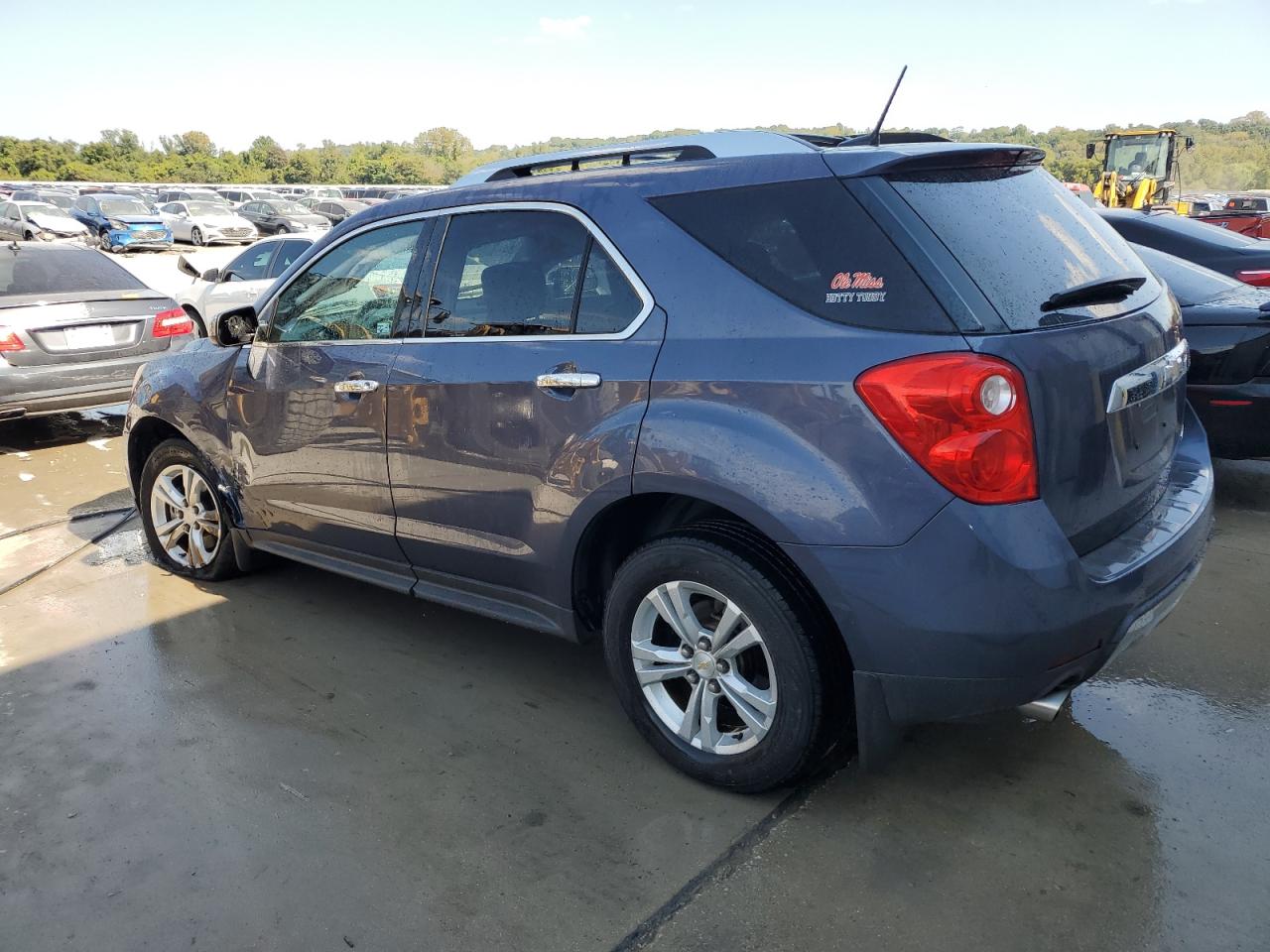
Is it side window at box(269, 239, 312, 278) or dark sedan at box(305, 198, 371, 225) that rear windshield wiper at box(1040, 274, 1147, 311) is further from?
dark sedan at box(305, 198, 371, 225)

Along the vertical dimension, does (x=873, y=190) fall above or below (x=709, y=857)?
above

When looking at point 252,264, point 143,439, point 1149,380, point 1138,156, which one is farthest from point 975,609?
point 1138,156

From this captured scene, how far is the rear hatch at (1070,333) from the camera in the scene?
236 centimetres

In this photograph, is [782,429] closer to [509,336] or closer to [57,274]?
[509,336]

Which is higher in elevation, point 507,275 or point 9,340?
point 507,275

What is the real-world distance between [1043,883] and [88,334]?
758 centimetres

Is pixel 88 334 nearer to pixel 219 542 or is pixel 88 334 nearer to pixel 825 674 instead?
pixel 219 542

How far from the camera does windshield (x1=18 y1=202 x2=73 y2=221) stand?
97.7ft

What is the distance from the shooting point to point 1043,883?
2447 millimetres

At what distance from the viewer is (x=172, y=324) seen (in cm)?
791

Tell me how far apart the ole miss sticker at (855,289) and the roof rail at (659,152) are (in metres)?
0.47

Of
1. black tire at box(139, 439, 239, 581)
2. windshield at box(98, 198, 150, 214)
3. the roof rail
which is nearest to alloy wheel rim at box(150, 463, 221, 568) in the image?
black tire at box(139, 439, 239, 581)

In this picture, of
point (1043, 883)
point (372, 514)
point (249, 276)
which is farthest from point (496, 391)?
point (249, 276)

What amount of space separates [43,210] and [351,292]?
1295 inches
